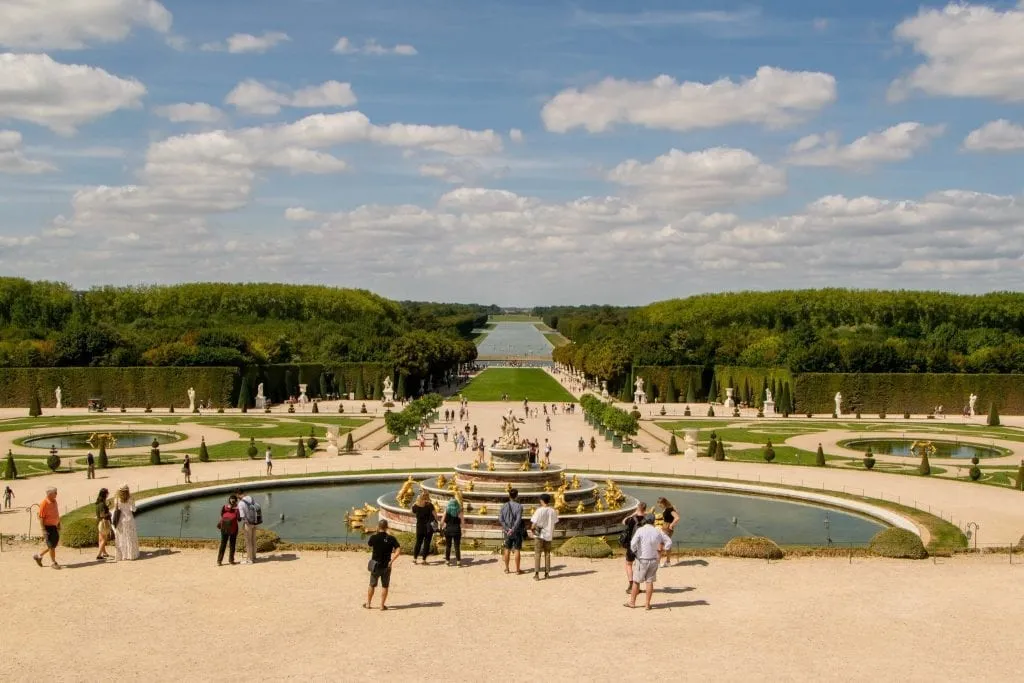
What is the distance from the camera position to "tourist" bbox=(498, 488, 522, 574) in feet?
67.9

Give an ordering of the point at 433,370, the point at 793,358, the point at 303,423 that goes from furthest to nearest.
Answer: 1. the point at 433,370
2. the point at 793,358
3. the point at 303,423

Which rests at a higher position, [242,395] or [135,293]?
[135,293]

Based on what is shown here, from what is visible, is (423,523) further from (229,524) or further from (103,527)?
(103,527)

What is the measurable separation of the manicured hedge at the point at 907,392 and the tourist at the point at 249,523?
217 feet

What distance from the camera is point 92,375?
8294 cm

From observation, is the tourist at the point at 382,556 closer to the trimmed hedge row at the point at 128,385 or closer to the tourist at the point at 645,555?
the tourist at the point at 645,555

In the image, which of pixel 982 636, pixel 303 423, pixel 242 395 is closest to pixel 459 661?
pixel 982 636

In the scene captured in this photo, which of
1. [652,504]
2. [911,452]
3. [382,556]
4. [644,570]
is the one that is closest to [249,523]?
[382,556]

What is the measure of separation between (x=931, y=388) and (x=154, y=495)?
6353 cm

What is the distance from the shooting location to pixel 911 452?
56.2 metres

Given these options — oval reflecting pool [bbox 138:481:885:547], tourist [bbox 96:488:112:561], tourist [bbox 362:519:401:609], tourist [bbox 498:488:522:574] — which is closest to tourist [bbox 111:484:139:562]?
tourist [bbox 96:488:112:561]

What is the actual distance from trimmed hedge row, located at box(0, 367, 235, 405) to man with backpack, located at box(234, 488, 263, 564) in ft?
208

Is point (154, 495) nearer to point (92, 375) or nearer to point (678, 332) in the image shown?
point (92, 375)

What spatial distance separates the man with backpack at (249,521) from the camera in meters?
21.8
